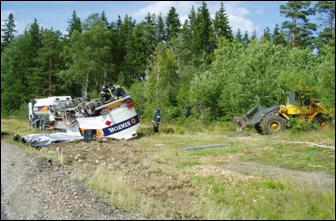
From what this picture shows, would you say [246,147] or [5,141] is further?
[246,147]

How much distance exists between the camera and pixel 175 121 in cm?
3325

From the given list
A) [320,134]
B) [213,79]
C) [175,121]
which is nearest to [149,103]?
[175,121]

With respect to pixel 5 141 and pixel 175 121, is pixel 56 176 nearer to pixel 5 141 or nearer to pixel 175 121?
pixel 5 141

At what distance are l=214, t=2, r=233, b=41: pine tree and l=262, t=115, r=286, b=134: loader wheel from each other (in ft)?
125

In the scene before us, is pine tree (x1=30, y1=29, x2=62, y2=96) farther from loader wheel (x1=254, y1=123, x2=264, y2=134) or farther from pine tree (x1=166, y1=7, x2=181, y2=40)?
pine tree (x1=166, y1=7, x2=181, y2=40)

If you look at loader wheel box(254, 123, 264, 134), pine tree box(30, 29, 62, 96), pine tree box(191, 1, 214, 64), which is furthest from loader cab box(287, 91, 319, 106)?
pine tree box(191, 1, 214, 64)

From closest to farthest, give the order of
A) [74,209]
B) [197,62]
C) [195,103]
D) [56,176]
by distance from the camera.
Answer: [74,209] → [56,176] → [195,103] → [197,62]

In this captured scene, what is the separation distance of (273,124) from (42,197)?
57.8ft

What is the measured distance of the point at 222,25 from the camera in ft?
197

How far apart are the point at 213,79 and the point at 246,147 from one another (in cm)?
1553

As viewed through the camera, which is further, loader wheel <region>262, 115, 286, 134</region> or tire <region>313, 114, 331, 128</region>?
loader wheel <region>262, 115, 286, 134</region>

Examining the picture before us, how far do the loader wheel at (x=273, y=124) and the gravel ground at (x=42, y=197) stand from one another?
16.0m

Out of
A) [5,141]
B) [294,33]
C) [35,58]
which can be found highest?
[294,33]

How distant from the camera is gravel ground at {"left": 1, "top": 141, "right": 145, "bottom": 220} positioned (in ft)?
18.9
